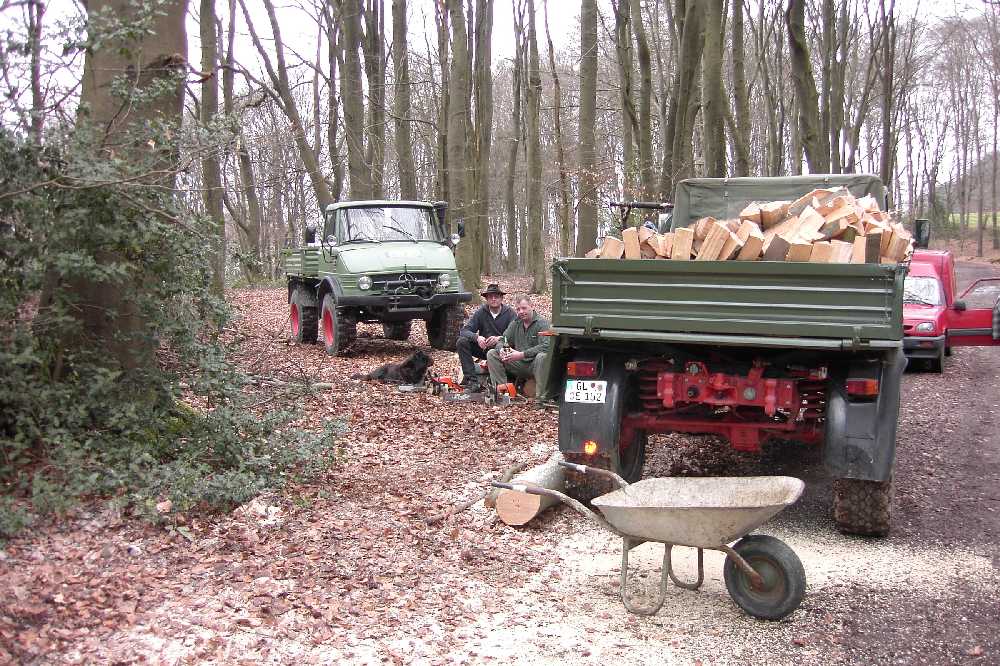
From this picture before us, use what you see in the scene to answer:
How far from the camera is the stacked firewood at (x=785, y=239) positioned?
5.68 m

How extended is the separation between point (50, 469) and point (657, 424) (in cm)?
401

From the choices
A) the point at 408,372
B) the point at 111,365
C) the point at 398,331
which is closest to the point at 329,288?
the point at 398,331

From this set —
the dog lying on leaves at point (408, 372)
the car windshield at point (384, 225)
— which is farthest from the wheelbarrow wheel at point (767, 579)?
the car windshield at point (384, 225)

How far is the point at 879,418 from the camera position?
17.1ft

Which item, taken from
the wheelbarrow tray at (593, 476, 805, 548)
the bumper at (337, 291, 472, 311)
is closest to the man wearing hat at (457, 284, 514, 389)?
the bumper at (337, 291, 472, 311)

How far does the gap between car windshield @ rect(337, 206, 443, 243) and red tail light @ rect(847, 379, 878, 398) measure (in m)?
9.13

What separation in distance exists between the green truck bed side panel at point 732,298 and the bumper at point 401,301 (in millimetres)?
6852

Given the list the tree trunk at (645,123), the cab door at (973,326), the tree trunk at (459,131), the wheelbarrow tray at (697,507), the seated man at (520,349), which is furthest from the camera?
the tree trunk at (645,123)

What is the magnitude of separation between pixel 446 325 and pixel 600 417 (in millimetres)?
7556

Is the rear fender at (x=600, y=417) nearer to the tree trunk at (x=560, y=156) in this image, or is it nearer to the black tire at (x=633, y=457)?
the black tire at (x=633, y=457)

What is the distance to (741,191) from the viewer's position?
8594mm

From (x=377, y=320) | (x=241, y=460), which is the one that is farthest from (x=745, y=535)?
(x=377, y=320)

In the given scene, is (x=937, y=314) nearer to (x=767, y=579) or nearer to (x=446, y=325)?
(x=446, y=325)

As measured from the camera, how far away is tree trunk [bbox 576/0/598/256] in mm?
17156
